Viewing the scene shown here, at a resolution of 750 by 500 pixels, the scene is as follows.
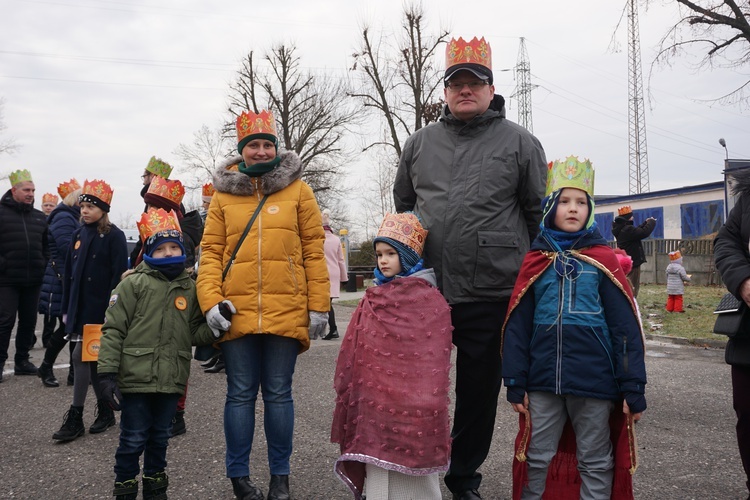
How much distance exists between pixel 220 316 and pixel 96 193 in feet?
7.22

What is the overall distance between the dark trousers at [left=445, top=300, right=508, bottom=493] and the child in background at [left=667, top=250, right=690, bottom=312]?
995 cm

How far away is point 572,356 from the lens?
9.71 ft

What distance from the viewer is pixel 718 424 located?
5172 millimetres

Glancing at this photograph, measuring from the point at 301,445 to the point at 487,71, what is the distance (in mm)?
2950

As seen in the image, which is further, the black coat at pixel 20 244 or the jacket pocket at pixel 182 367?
the black coat at pixel 20 244

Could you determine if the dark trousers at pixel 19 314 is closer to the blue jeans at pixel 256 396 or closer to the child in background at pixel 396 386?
the blue jeans at pixel 256 396

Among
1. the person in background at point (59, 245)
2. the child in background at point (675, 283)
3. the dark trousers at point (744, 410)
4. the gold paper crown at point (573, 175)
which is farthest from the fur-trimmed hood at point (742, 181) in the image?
the child in background at point (675, 283)

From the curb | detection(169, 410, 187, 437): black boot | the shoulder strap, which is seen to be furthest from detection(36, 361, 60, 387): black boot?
the curb

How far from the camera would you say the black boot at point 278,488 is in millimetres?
3590

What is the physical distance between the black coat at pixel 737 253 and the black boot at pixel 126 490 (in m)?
3.28

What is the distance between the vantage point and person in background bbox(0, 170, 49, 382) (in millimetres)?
7199

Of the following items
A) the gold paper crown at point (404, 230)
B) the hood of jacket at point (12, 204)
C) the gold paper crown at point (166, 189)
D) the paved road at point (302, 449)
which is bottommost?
the paved road at point (302, 449)

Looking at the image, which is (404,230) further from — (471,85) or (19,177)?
(19,177)

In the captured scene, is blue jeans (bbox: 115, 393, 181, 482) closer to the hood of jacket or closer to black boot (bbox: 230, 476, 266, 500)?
black boot (bbox: 230, 476, 266, 500)
